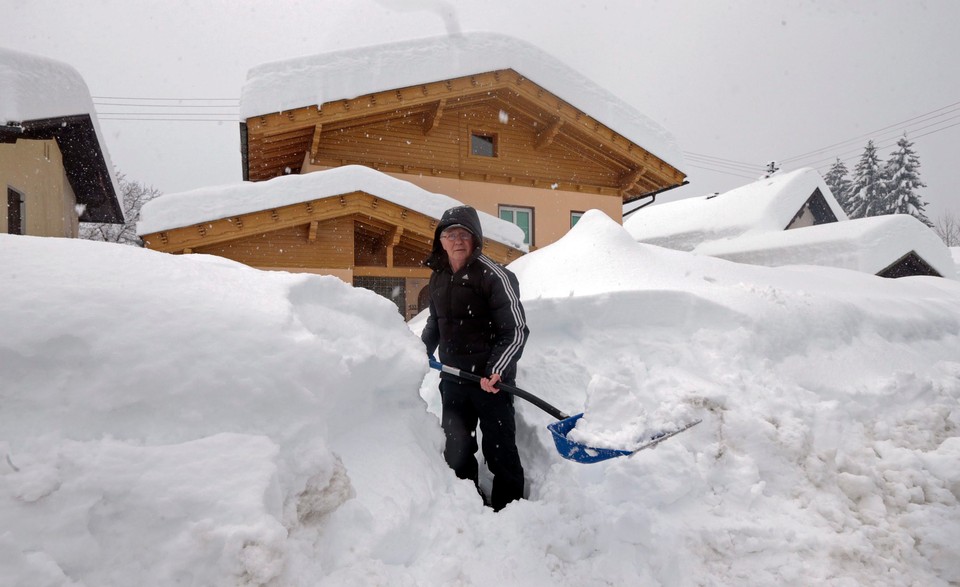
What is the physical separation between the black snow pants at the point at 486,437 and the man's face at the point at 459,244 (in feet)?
2.89

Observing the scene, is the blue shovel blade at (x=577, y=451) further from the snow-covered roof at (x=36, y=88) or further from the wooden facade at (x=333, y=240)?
the snow-covered roof at (x=36, y=88)

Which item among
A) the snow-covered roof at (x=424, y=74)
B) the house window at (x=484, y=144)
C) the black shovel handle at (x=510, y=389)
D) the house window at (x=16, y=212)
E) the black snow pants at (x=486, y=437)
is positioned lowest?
the black snow pants at (x=486, y=437)

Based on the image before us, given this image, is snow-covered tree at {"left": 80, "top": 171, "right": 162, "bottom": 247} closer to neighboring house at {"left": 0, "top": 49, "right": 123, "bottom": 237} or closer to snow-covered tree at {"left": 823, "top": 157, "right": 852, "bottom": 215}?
neighboring house at {"left": 0, "top": 49, "right": 123, "bottom": 237}

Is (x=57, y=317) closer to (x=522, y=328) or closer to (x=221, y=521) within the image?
(x=221, y=521)

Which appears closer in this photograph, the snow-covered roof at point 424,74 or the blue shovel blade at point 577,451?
the blue shovel blade at point 577,451

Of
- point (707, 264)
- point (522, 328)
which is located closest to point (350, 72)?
point (707, 264)

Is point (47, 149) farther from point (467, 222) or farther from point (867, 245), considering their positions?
point (867, 245)

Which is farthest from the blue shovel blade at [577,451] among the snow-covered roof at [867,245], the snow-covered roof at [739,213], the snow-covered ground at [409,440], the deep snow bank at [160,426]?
the snow-covered roof at [739,213]

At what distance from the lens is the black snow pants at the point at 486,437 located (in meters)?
3.16

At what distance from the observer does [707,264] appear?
5805 millimetres

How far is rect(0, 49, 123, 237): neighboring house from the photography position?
264 inches

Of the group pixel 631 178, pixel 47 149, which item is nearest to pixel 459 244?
pixel 631 178

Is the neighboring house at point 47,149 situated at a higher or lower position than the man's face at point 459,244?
higher

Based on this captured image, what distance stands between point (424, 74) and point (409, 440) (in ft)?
31.6
